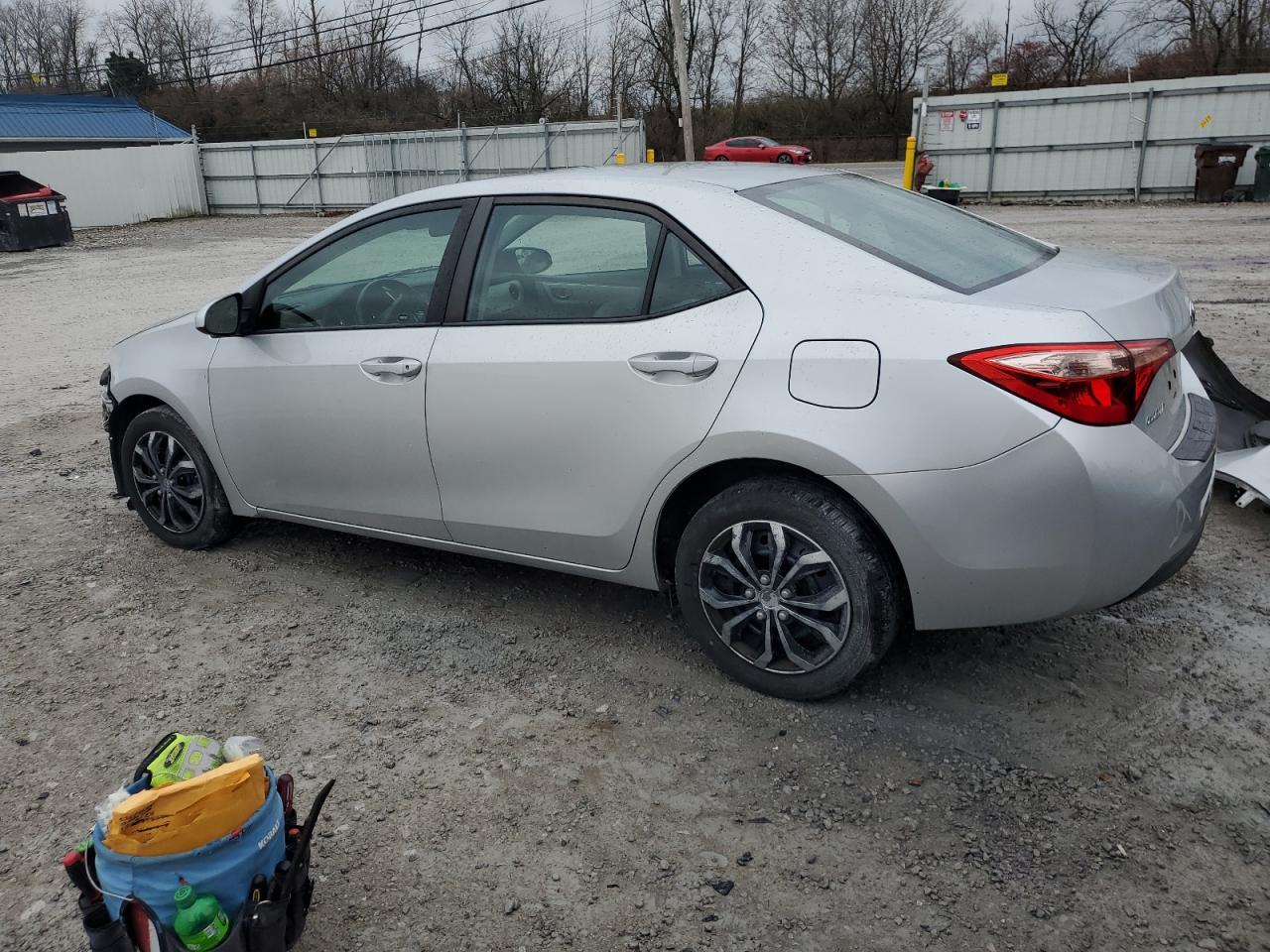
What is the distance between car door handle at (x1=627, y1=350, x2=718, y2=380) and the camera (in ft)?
10.1

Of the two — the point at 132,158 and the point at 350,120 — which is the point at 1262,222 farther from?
the point at 350,120

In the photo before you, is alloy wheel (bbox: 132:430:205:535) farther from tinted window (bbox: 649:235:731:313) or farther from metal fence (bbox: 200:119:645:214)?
metal fence (bbox: 200:119:645:214)

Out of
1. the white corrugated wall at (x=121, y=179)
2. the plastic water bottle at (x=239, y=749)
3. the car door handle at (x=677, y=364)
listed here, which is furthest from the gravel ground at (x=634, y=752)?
the white corrugated wall at (x=121, y=179)

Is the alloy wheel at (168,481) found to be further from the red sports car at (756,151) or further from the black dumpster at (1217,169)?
the red sports car at (756,151)

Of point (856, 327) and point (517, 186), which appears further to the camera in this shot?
point (517, 186)

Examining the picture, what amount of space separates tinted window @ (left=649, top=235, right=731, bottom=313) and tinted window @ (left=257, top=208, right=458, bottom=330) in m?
0.92

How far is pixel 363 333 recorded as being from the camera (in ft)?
12.6

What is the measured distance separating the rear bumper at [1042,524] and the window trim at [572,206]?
793mm

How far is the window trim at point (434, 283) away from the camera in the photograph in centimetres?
370

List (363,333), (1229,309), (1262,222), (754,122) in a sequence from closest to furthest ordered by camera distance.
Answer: (363,333)
(1229,309)
(1262,222)
(754,122)

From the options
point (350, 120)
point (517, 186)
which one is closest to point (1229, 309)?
point (517, 186)

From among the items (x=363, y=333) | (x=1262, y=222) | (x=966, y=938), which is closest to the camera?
(x=966, y=938)

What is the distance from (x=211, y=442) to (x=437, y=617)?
1.28 m

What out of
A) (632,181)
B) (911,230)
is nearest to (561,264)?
(632,181)
